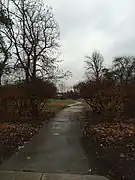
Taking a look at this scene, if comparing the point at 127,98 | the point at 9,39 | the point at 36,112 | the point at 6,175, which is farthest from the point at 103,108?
the point at 6,175

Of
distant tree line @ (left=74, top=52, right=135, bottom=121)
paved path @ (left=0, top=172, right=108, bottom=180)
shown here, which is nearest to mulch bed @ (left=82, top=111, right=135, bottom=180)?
paved path @ (left=0, top=172, right=108, bottom=180)

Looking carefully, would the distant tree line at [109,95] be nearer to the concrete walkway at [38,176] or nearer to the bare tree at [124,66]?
the concrete walkway at [38,176]

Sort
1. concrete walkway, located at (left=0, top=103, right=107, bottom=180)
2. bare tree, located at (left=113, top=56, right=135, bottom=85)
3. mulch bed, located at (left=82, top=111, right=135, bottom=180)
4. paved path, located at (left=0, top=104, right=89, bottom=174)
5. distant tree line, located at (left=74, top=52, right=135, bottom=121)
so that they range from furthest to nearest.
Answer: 1. bare tree, located at (left=113, top=56, right=135, bottom=85)
2. distant tree line, located at (left=74, top=52, right=135, bottom=121)
3. paved path, located at (left=0, top=104, right=89, bottom=174)
4. mulch bed, located at (left=82, top=111, right=135, bottom=180)
5. concrete walkway, located at (left=0, top=103, right=107, bottom=180)

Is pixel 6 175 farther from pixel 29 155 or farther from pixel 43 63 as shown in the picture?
pixel 43 63

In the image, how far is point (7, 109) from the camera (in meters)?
23.0

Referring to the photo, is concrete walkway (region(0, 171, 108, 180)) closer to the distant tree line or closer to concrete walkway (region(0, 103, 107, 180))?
concrete walkway (region(0, 103, 107, 180))

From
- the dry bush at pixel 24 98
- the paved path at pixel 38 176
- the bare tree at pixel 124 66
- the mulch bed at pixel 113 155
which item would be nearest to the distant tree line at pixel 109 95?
the dry bush at pixel 24 98

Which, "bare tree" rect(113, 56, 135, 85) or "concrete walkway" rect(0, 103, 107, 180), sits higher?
"bare tree" rect(113, 56, 135, 85)

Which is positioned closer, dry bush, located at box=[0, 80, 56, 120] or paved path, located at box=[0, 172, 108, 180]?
paved path, located at box=[0, 172, 108, 180]

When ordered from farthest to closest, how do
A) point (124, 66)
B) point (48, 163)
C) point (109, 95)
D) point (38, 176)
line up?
point (124, 66) → point (109, 95) → point (48, 163) → point (38, 176)

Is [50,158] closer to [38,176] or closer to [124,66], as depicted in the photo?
[38,176]

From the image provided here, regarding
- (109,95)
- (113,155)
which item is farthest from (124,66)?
(113,155)

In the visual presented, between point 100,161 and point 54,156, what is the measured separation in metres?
1.48

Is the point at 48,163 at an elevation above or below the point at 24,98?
below
